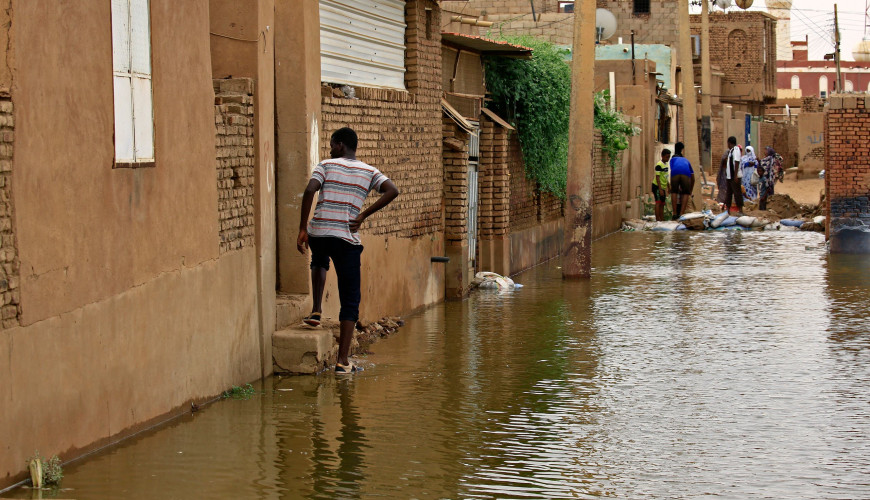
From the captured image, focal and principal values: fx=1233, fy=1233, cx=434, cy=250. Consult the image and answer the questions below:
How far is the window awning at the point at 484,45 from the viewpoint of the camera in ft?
49.0

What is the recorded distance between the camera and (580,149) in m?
16.5

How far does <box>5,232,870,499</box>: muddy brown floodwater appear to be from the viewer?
6.13 metres

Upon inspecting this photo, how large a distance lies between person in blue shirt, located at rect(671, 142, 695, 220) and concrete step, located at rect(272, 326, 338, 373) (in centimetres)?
1968

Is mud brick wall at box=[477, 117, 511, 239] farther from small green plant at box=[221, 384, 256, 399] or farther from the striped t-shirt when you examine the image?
small green plant at box=[221, 384, 256, 399]

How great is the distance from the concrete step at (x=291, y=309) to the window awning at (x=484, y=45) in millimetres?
5708


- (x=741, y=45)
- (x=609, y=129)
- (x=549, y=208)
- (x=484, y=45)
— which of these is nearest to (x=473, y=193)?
(x=484, y=45)

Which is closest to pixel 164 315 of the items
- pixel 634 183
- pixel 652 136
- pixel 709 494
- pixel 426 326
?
pixel 709 494

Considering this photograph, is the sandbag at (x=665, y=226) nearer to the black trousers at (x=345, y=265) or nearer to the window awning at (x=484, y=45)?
the window awning at (x=484, y=45)

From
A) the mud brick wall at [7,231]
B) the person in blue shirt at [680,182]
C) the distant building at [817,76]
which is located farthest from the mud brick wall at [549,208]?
the distant building at [817,76]

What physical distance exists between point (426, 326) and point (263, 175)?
341 centimetres

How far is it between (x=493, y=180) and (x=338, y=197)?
774 cm

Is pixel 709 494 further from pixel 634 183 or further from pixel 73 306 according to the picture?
pixel 634 183

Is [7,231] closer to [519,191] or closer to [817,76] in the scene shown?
[519,191]

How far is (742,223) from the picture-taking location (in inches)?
Answer: 1048
